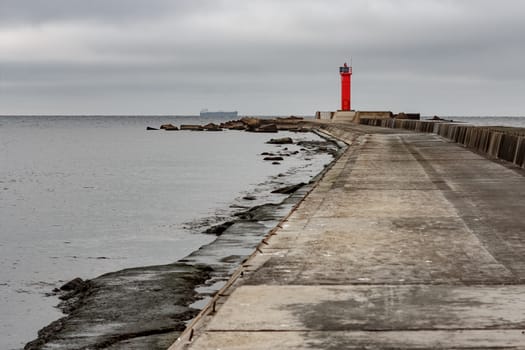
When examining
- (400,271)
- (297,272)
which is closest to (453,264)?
(400,271)

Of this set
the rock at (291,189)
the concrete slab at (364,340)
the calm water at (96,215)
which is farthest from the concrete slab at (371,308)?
the rock at (291,189)

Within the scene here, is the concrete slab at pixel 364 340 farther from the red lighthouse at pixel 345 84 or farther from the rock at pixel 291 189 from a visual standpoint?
the red lighthouse at pixel 345 84

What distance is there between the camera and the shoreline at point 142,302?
7827 millimetres

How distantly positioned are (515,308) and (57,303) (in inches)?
244

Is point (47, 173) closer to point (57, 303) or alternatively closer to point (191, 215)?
point (191, 215)

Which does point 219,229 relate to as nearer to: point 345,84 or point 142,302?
point 142,302

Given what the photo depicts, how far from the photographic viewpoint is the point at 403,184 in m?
16.8

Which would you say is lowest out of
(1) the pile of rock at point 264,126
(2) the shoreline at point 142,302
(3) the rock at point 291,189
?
(1) the pile of rock at point 264,126

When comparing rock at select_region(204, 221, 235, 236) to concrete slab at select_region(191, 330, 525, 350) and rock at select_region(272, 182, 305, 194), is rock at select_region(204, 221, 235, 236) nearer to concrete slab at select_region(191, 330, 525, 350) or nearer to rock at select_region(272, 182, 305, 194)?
rock at select_region(272, 182, 305, 194)

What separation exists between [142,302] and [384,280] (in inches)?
121

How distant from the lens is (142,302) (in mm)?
9289

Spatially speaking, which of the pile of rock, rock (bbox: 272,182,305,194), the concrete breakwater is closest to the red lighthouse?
the pile of rock

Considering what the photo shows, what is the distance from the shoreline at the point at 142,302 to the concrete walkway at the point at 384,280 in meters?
0.98

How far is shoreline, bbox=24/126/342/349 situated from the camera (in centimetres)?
783
